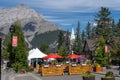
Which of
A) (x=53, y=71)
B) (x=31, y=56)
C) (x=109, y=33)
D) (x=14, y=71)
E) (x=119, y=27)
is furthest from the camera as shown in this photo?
(x=119, y=27)

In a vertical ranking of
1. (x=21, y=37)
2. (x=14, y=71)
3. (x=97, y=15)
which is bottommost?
(x=14, y=71)

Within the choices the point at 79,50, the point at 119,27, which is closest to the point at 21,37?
the point at 79,50

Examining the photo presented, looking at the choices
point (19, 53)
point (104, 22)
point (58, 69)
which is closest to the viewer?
point (58, 69)

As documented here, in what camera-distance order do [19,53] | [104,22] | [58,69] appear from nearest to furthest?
[58,69], [19,53], [104,22]

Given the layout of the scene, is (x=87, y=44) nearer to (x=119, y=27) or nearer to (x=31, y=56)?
(x=119, y=27)

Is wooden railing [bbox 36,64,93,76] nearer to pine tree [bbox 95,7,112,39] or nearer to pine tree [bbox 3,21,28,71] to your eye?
pine tree [bbox 3,21,28,71]

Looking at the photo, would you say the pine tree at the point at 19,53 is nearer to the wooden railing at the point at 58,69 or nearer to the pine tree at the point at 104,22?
the wooden railing at the point at 58,69

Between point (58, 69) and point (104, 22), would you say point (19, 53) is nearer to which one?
point (58, 69)

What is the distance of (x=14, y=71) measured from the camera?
1887 inches

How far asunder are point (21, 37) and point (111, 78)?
84.2ft

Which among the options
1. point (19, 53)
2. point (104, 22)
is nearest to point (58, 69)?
point (19, 53)

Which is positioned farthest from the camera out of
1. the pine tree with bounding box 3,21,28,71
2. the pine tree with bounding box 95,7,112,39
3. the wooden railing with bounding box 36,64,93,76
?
the pine tree with bounding box 95,7,112,39

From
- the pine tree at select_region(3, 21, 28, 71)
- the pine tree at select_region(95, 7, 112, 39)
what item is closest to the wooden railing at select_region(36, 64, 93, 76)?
the pine tree at select_region(3, 21, 28, 71)

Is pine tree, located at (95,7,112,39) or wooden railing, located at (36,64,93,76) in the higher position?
pine tree, located at (95,7,112,39)
